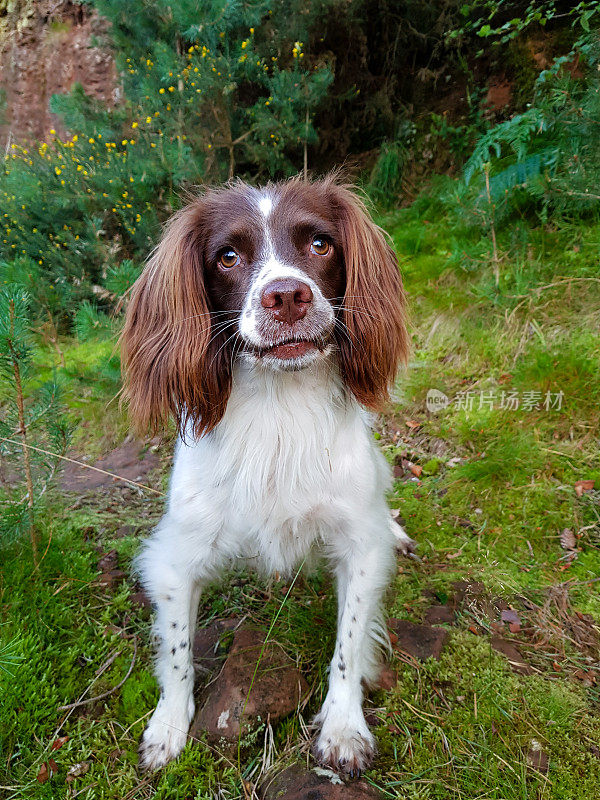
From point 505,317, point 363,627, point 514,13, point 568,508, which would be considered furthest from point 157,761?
point 514,13

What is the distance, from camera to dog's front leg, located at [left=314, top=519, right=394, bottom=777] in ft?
5.30

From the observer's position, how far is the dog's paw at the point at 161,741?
1.64 m

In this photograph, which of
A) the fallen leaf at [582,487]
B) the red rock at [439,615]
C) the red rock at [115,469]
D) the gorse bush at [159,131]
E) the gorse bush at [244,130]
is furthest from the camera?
the gorse bush at [159,131]

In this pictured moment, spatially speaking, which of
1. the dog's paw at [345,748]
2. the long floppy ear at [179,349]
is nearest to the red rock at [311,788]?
the dog's paw at [345,748]

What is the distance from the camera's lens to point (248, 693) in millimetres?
1707

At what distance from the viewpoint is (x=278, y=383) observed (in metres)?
1.77

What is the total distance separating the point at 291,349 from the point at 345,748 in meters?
1.27

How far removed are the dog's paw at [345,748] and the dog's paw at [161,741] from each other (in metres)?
0.45

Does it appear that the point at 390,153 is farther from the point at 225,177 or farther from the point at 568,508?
the point at 568,508

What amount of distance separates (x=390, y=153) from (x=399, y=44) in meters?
1.47

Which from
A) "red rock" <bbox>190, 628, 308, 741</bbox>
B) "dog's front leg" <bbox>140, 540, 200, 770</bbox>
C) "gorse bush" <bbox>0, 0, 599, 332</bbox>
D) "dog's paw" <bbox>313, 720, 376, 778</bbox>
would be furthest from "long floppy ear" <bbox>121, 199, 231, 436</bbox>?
"gorse bush" <bbox>0, 0, 599, 332</bbox>

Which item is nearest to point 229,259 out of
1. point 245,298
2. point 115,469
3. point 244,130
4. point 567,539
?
point 245,298

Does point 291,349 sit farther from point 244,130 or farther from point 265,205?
point 244,130

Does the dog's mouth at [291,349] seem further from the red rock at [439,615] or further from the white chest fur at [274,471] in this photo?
the red rock at [439,615]
